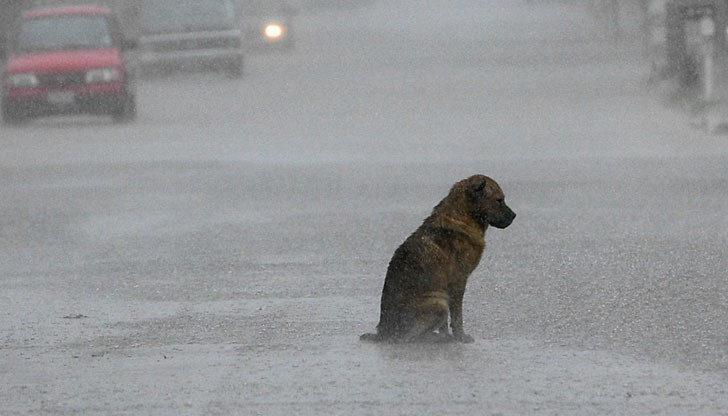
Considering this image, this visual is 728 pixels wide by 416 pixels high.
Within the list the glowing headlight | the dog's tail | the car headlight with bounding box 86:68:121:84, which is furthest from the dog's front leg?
the glowing headlight

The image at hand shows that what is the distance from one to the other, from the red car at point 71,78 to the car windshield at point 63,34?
0.02 metres

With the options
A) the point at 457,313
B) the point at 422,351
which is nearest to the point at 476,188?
the point at 457,313

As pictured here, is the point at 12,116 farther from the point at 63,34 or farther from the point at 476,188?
the point at 476,188

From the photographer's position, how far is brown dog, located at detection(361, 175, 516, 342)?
319 inches

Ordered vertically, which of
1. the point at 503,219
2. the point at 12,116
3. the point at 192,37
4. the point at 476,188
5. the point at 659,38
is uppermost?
the point at 476,188

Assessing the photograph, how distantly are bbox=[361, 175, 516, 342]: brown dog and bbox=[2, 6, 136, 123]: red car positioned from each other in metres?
18.8

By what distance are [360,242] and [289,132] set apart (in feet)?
38.1

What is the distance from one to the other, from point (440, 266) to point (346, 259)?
3.86 m

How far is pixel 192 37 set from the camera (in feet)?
120

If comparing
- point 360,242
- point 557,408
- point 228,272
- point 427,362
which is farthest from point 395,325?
point 360,242

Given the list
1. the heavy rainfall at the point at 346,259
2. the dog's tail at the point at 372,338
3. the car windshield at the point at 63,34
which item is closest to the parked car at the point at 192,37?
the heavy rainfall at the point at 346,259

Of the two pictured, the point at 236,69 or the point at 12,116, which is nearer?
the point at 12,116

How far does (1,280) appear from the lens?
11.5m

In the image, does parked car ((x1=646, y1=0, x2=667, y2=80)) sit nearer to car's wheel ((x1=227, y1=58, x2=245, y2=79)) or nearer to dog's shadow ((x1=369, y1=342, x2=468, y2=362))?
car's wheel ((x1=227, y1=58, x2=245, y2=79))
